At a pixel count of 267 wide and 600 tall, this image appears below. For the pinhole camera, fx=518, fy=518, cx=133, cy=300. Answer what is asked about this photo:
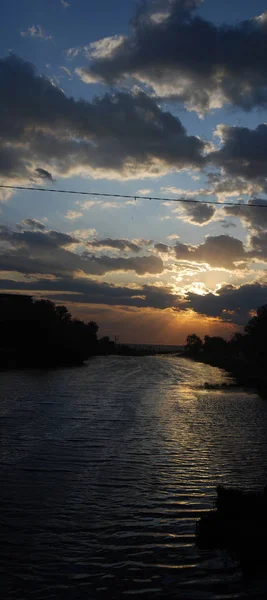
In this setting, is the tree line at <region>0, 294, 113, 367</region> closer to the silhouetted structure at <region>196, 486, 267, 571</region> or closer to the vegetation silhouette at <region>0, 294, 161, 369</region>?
the vegetation silhouette at <region>0, 294, 161, 369</region>

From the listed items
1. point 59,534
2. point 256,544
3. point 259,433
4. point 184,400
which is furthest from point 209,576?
point 184,400

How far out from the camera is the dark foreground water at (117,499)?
968 centimetres

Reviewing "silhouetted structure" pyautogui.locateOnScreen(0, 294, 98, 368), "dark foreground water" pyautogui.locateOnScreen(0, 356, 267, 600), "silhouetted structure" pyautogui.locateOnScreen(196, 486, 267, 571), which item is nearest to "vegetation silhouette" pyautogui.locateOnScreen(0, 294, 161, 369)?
"silhouetted structure" pyautogui.locateOnScreen(0, 294, 98, 368)

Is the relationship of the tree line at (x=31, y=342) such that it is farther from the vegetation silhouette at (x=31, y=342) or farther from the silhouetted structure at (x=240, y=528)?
the silhouetted structure at (x=240, y=528)

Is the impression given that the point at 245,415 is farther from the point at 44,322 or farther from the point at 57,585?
the point at 44,322

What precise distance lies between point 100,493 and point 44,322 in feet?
370

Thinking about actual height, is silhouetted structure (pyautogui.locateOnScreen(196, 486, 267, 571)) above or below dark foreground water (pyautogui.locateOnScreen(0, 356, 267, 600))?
above

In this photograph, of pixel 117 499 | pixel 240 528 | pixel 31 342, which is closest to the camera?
pixel 240 528

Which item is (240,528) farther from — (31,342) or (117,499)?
(31,342)

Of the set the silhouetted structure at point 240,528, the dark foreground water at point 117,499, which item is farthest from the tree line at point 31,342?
the silhouetted structure at point 240,528

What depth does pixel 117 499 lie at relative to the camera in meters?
15.1

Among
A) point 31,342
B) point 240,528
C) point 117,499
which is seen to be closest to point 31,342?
point 31,342

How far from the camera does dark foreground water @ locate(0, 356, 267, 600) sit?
9.68m

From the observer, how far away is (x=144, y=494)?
51.5ft
